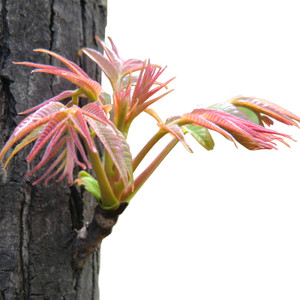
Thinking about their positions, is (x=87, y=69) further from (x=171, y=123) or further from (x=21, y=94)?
(x=171, y=123)

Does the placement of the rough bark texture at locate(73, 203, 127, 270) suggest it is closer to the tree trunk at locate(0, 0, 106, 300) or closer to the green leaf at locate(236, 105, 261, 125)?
the tree trunk at locate(0, 0, 106, 300)

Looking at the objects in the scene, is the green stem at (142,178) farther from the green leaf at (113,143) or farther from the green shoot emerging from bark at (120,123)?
the green leaf at (113,143)

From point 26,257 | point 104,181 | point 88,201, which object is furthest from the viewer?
point 88,201

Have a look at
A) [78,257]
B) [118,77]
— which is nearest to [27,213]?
[78,257]

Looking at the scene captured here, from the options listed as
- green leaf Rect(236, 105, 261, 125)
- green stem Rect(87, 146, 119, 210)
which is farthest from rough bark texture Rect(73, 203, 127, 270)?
green leaf Rect(236, 105, 261, 125)

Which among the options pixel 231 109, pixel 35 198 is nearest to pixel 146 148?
pixel 231 109
